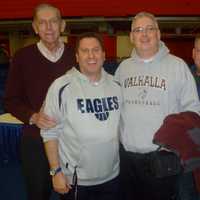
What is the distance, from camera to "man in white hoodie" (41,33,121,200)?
1169mm

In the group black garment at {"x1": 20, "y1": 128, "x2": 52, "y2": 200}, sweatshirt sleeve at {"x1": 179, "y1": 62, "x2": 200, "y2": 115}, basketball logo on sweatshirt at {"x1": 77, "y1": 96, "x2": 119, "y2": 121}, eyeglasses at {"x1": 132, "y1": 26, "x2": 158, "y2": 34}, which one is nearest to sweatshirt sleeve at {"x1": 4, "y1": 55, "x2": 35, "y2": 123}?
black garment at {"x1": 20, "y1": 128, "x2": 52, "y2": 200}

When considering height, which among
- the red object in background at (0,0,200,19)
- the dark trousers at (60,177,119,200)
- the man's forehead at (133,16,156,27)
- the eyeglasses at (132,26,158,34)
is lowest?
the dark trousers at (60,177,119,200)

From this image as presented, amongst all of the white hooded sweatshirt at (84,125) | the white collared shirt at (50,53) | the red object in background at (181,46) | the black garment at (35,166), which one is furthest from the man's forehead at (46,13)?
the red object in background at (181,46)

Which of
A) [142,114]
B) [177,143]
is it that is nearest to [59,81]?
[142,114]

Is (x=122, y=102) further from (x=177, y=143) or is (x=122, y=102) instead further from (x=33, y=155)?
(x=33, y=155)

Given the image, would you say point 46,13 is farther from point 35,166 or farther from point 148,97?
point 35,166

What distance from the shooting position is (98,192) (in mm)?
1251

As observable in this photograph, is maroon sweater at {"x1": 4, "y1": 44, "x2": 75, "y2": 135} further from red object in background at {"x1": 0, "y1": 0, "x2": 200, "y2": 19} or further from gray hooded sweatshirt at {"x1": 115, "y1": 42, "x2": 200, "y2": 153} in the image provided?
red object in background at {"x1": 0, "y1": 0, "x2": 200, "y2": 19}

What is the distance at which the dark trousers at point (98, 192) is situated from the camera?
1.23m

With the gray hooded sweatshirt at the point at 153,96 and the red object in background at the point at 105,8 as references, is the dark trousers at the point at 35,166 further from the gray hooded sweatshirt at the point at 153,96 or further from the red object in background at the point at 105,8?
the red object in background at the point at 105,8

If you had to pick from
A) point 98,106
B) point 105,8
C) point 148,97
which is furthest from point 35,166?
point 105,8

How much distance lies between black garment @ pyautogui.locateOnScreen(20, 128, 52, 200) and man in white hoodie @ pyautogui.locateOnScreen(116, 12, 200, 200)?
13.8 inches

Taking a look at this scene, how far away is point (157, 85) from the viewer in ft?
4.00

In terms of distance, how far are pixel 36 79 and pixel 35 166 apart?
1.20 ft
